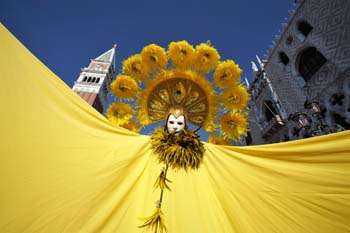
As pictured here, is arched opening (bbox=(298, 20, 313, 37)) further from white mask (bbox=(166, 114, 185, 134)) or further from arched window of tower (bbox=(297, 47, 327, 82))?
white mask (bbox=(166, 114, 185, 134))

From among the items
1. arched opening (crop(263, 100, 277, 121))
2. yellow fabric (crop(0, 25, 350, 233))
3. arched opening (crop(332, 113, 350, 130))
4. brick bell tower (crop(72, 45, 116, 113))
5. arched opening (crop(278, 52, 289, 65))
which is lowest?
yellow fabric (crop(0, 25, 350, 233))

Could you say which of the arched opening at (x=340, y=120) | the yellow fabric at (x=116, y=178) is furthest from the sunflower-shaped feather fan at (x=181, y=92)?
the arched opening at (x=340, y=120)

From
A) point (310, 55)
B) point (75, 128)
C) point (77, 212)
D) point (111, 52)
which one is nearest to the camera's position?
point (77, 212)

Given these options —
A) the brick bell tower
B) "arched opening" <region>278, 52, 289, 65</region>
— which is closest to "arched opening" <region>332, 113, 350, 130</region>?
"arched opening" <region>278, 52, 289, 65</region>

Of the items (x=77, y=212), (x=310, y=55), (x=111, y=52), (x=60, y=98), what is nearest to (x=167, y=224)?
(x=77, y=212)

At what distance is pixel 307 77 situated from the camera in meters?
6.92

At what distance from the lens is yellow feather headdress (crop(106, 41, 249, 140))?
6.20ft

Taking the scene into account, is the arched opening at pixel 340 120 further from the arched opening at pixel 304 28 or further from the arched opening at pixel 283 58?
the arched opening at pixel 283 58

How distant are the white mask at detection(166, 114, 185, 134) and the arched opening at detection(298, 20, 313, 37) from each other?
27.6 feet

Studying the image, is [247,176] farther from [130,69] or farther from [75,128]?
[130,69]

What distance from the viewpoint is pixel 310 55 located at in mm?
6906

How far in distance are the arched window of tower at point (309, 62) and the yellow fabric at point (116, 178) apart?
7002 millimetres

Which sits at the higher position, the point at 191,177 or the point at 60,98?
the point at 60,98

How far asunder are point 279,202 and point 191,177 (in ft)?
2.23
